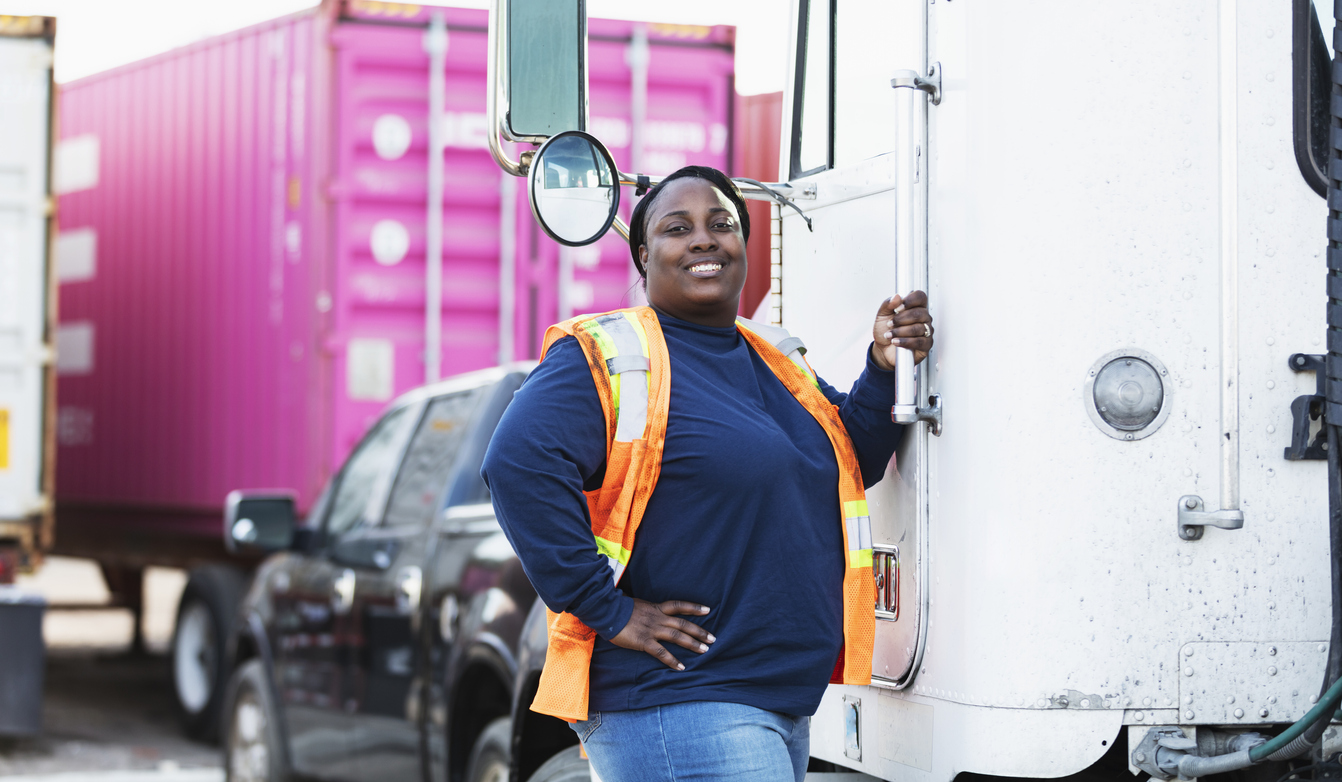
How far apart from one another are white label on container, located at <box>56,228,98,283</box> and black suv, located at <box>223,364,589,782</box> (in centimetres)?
599

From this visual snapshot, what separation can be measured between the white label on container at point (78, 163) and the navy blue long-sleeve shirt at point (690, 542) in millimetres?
10177

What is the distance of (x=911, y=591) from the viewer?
287 cm

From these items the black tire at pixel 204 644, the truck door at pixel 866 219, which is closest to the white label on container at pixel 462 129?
the black tire at pixel 204 644

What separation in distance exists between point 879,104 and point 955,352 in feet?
2.05

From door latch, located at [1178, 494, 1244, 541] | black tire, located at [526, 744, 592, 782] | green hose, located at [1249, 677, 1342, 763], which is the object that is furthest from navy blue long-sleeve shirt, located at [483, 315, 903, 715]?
black tire, located at [526, 744, 592, 782]

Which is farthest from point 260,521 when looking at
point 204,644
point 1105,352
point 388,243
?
point 204,644

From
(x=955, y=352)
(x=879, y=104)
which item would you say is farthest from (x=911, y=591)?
(x=879, y=104)

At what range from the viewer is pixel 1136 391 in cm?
266

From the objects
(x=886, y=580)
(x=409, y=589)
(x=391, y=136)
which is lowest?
(x=409, y=589)

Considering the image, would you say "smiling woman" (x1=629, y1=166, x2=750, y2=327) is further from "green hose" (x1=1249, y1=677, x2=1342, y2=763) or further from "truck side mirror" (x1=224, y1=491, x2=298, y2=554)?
"truck side mirror" (x1=224, y1=491, x2=298, y2=554)

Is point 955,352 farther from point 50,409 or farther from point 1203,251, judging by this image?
point 50,409

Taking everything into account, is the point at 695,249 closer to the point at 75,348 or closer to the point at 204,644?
the point at 204,644

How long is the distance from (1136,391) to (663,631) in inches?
34.2

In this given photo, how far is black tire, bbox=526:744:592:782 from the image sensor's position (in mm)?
3602
